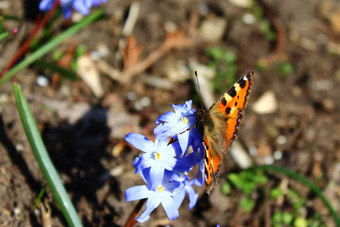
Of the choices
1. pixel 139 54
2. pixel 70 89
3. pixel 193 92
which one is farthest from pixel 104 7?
pixel 193 92

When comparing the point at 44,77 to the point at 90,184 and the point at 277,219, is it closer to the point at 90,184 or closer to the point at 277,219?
the point at 90,184

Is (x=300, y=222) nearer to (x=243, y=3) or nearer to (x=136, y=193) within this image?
(x=136, y=193)

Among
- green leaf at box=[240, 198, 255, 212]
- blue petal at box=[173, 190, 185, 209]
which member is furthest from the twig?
blue petal at box=[173, 190, 185, 209]

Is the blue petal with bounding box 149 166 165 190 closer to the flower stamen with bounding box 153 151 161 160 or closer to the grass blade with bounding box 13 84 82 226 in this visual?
the flower stamen with bounding box 153 151 161 160

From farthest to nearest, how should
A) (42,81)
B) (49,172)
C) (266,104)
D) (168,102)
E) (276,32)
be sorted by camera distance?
(276,32), (266,104), (168,102), (42,81), (49,172)

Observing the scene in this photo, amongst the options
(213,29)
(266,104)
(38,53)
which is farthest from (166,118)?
(213,29)

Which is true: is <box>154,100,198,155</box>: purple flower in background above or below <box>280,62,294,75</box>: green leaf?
above
